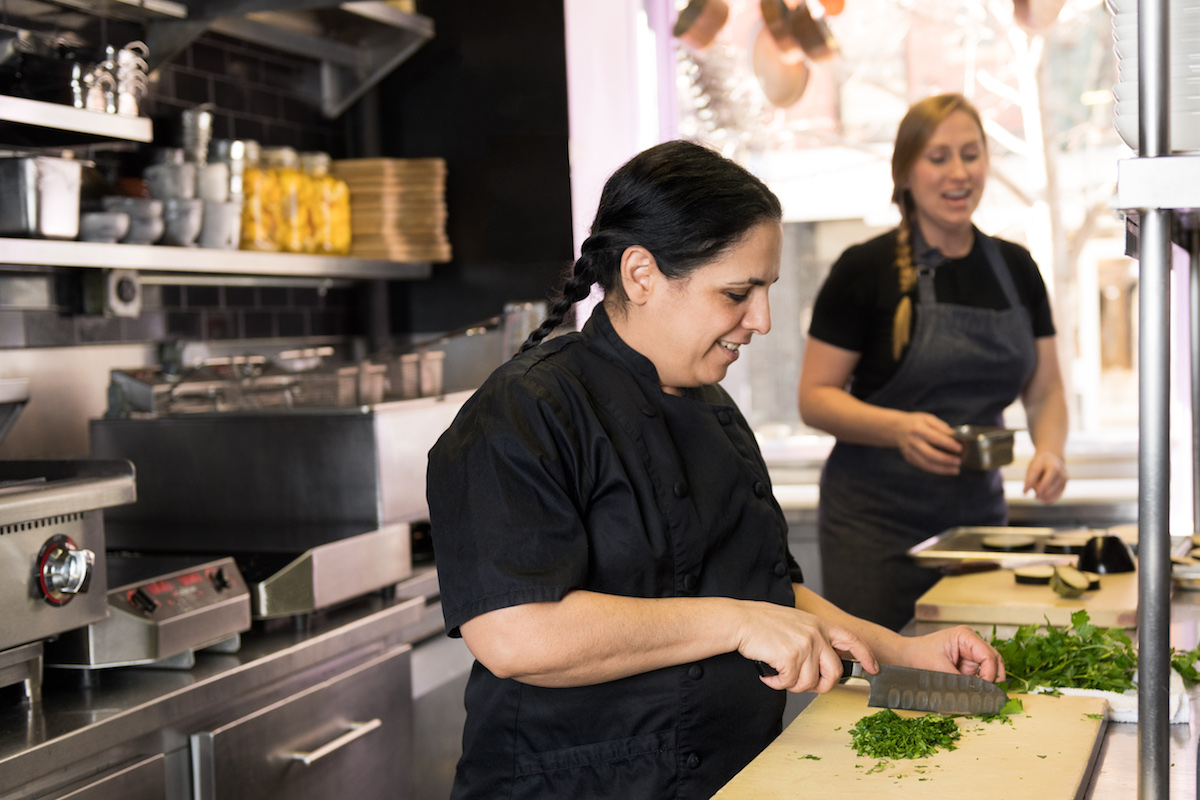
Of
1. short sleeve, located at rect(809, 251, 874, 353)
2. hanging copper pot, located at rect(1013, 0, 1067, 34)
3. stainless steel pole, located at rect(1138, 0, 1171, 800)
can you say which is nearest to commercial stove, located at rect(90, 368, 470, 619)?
short sleeve, located at rect(809, 251, 874, 353)

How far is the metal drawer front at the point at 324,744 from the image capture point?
2045mm

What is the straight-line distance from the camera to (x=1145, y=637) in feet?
3.30

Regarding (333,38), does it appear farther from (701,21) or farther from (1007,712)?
(1007,712)

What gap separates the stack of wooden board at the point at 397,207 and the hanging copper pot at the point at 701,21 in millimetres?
824

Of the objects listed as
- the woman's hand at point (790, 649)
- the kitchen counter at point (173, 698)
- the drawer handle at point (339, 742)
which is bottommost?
the drawer handle at point (339, 742)

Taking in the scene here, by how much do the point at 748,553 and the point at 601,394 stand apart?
0.89ft

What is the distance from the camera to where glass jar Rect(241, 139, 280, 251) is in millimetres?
3137

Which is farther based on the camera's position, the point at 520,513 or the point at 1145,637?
the point at 520,513

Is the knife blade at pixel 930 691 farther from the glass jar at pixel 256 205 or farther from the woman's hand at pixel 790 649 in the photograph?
the glass jar at pixel 256 205

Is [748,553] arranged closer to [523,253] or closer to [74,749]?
[74,749]

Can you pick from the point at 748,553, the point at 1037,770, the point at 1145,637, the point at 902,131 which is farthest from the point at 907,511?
the point at 1145,637

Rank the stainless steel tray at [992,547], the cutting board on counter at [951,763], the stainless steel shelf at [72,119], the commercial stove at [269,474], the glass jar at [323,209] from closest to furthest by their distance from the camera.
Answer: the cutting board on counter at [951,763] → the stainless steel shelf at [72,119] → the stainless steel tray at [992,547] → the commercial stove at [269,474] → the glass jar at [323,209]

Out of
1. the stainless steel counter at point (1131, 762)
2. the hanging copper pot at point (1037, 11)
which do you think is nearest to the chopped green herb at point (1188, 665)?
the stainless steel counter at point (1131, 762)

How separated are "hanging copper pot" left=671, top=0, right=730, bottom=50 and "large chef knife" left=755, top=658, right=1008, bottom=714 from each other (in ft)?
8.77
